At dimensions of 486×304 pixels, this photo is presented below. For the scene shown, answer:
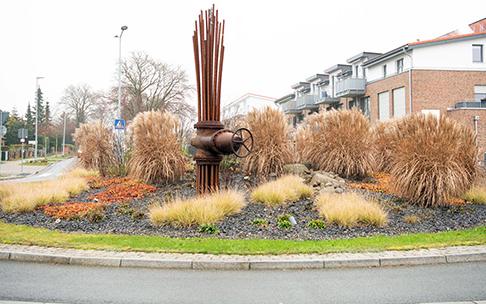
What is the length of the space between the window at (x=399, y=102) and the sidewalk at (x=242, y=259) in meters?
29.6

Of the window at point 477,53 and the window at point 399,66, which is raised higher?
the window at point 477,53

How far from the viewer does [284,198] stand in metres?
10.7

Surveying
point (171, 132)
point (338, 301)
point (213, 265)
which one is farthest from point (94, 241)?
point (171, 132)

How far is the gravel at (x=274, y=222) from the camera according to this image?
8.66 meters

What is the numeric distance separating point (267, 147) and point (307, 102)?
38.6m

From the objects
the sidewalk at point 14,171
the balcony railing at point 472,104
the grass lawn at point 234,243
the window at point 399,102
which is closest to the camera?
the grass lawn at point 234,243

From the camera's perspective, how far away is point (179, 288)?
225 inches

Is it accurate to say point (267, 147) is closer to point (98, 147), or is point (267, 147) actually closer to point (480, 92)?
point (98, 147)

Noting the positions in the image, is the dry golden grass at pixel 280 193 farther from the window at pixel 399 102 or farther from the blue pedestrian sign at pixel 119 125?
the window at pixel 399 102

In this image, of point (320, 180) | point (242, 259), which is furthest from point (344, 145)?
point (242, 259)

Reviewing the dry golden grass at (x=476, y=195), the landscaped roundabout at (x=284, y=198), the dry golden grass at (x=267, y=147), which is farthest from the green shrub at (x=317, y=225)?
the dry golden grass at (x=267, y=147)

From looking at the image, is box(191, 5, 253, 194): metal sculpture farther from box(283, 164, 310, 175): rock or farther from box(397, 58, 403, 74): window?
box(397, 58, 403, 74): window

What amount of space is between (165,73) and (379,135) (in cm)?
3811

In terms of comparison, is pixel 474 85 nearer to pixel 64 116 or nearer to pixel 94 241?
pixel 94 241
